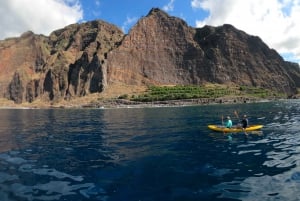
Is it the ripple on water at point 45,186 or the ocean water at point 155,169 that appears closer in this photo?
the ocean water at point 155,169

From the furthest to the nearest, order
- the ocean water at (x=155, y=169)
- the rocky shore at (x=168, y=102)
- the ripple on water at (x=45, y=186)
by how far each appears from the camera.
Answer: the rocky shore at (x=168, y=102) < the ripple on water at (x=45, y=186) < the ocean water at (x=155, y=169)

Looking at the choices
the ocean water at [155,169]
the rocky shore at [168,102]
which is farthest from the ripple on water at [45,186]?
the rocky shore at [168,102]

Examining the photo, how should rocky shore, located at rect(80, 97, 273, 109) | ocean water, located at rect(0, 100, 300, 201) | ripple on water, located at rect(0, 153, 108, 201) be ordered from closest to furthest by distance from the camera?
1. ocean water, located at rect(0, 100, 300, 201)
2. ripple on water, located at rect(0, 153, 108, 201)
3. rocky shore, located at rect(80, 97, 273, 109)

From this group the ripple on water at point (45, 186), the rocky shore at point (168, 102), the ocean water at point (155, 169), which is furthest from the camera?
the rocky shore at point (168, 102)

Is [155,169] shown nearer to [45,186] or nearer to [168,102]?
[45,186]

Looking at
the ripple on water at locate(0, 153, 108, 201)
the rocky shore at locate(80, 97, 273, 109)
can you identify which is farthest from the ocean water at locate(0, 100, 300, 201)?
the rocky shore at locate(80, 97, 273, 109)

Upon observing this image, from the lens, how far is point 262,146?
1438 inches

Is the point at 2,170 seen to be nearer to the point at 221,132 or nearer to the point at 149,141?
the point at 149,141

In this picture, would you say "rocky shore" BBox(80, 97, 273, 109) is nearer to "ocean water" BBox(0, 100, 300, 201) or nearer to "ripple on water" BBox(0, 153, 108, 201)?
"ocean water" BBox(0, 100, 300, 201)

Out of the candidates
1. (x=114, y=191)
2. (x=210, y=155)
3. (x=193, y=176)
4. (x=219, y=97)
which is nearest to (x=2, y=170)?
(x=114, y=191)

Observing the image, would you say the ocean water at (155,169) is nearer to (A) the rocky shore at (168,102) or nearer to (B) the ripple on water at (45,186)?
(B) the ripple on water at (45,186)

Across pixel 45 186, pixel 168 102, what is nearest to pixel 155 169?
pixel 45 186

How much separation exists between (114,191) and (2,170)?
39.7ft

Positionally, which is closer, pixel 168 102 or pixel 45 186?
pixel 45 186
